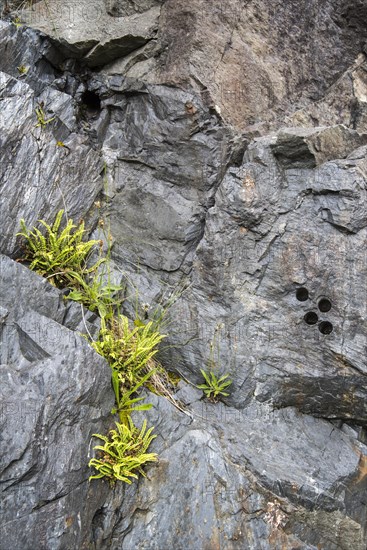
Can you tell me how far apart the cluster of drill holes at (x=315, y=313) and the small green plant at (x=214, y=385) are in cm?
96

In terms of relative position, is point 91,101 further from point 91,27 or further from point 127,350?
point 127,350

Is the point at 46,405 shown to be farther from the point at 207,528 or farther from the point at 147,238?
the point at 147,238

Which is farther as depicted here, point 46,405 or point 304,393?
point 304,393

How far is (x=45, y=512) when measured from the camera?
466 centimetres

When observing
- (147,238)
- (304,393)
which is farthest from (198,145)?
(304,393)

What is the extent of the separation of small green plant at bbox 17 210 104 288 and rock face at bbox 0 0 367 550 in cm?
19

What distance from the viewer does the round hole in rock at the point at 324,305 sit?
5.75 meters

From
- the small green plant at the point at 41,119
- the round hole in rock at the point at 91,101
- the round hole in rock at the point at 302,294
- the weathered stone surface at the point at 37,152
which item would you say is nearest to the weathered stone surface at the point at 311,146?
the round hole in rock at the point at 302,294

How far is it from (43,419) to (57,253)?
172 cm

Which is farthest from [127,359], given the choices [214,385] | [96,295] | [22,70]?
[22,70]

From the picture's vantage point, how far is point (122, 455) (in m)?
5.08

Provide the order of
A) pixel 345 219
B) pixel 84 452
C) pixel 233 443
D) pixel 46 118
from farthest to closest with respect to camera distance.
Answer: pixel 46 118, pixel 345 219, pixel 233 443, pixel 84 452

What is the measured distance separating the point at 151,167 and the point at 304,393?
2823mm

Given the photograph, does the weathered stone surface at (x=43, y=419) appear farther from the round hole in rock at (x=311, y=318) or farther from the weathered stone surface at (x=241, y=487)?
the round hole in rock at (x=311, y=318)
